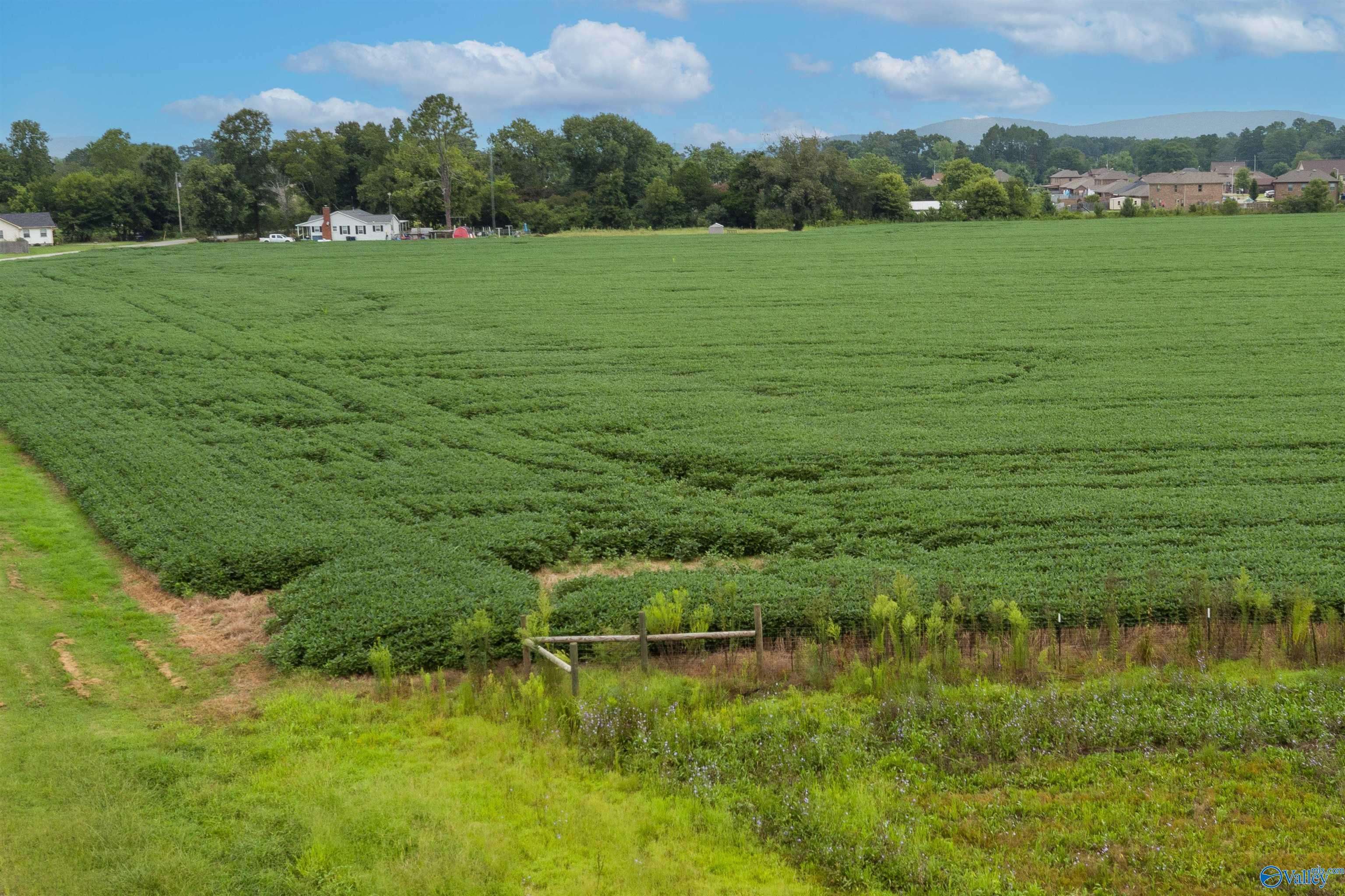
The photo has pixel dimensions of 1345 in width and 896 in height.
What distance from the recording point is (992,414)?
26.0 meters

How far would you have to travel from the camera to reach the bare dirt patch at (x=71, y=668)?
45.0 ft

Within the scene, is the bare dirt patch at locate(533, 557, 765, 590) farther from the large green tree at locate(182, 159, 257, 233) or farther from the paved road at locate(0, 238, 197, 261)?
the large green tree at locate(182, 159, 257, 233)

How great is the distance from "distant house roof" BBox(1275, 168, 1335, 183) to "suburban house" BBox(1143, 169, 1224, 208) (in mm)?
15908

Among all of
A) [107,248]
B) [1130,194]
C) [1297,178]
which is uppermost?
[1297,178]

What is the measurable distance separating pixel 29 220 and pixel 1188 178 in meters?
144

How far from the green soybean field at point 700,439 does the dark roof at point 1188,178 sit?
342 feet

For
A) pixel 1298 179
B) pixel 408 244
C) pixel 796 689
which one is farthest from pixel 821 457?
pixel 1298 179

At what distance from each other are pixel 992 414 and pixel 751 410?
20.0 ft

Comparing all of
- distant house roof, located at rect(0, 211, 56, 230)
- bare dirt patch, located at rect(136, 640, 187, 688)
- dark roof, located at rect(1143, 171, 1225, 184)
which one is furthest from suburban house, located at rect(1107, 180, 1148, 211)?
bare dirt patch, located at rect(136, 640, 187, 688)

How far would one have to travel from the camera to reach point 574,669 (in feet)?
41.5

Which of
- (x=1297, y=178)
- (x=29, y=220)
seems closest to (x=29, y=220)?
(x=29, y=220)

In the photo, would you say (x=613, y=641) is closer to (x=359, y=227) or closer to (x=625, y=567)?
(x=625, y=567)

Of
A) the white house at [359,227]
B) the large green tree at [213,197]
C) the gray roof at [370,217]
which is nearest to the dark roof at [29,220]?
the large green tree at [213,197]

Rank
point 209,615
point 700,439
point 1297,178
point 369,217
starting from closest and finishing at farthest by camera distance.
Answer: point 209,615 → point 700,439 → point 369,217 → point 1297,178
